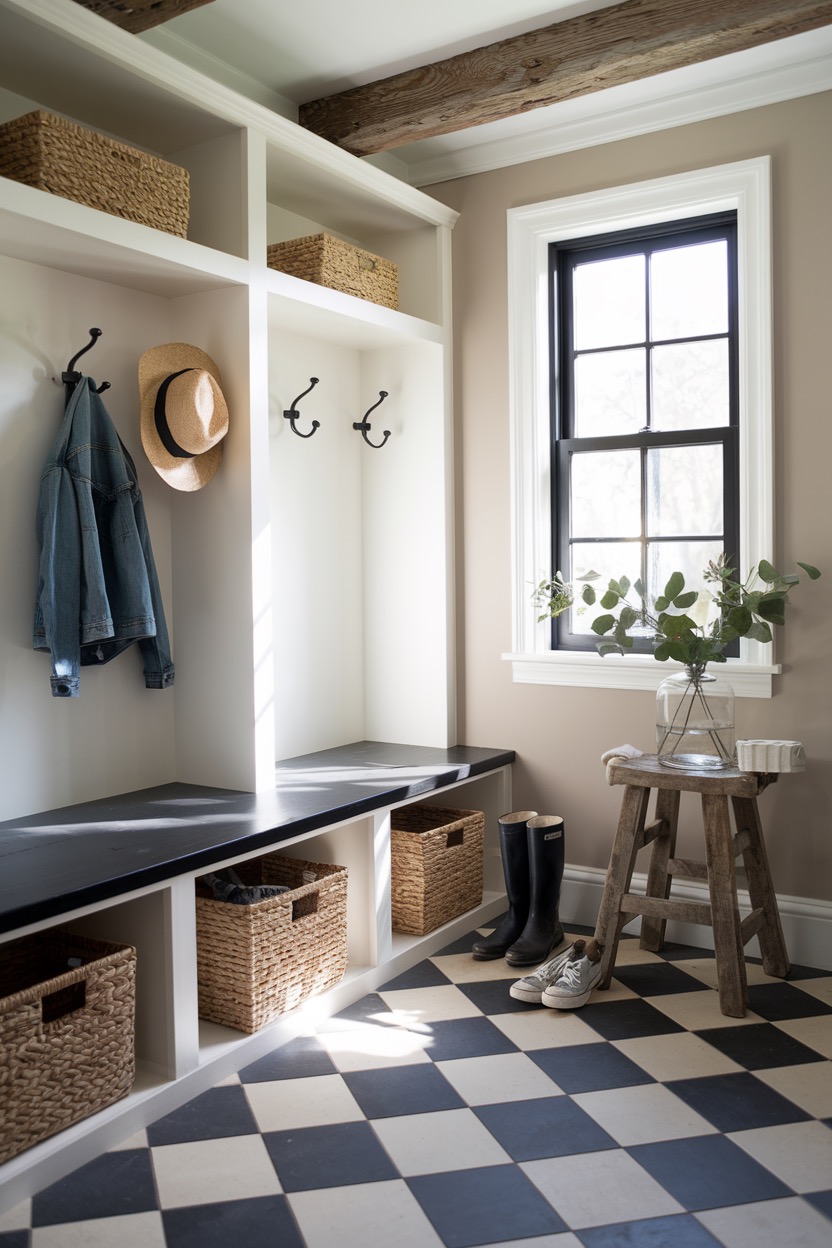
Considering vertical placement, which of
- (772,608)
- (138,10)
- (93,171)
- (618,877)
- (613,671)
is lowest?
(618,877)

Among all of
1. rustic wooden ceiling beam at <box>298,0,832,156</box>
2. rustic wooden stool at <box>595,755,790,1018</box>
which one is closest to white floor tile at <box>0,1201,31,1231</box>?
rustic wooden stool at <box>595,755,790,1018</box>

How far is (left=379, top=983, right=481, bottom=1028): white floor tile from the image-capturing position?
9.43ft

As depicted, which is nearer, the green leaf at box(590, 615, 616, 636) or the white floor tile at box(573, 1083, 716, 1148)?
the white floor tile at box(573, 1083, 716, 1148)

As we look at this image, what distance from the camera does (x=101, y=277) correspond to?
9.54 feet

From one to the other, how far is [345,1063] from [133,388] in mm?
2007

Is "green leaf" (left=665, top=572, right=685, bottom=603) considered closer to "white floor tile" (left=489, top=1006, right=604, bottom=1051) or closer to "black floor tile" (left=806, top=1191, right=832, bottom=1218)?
"white floor tile" (left=489, top=1006, right=604, bottom=1051)

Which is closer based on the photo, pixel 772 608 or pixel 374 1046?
pixel 374 1046

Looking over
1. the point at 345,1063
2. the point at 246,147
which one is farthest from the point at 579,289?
the point at 345,1063

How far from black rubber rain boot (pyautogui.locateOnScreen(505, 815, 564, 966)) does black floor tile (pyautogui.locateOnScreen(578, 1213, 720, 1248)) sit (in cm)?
132

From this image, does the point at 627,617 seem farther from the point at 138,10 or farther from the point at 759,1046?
the point at 138,10

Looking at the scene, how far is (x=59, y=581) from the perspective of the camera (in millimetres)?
2719

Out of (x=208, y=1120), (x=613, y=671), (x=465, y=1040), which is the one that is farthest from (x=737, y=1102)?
(x=613, y=671)

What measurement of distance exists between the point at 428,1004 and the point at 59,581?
5.18ft

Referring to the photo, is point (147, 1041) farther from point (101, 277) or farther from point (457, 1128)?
point (101, 277)
